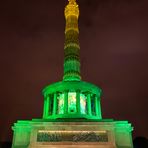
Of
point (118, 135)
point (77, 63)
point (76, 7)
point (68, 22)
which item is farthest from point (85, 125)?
point (76, 7)

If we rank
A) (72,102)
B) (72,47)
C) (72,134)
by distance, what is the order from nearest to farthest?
(72,134)
(72,102)
(72,47)

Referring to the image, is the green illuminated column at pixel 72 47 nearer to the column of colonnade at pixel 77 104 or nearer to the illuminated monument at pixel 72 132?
the column of colonnade at pixel 77 104

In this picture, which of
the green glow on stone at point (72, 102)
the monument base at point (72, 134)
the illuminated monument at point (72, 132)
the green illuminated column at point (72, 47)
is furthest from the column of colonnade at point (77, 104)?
the monument base at point (72, 134)

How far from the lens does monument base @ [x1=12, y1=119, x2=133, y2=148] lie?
16578 millimetres

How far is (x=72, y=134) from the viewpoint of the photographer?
16906mm

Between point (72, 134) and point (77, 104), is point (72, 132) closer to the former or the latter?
point (72, 134)

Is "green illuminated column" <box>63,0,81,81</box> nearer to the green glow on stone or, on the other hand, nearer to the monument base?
the green glow on stone

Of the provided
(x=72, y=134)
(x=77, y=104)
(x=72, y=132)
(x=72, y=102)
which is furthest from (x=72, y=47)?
(x=72, y=134)

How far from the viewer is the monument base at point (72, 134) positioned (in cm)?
1658

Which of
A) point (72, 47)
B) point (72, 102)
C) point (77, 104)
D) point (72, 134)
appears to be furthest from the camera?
point (72, 47)

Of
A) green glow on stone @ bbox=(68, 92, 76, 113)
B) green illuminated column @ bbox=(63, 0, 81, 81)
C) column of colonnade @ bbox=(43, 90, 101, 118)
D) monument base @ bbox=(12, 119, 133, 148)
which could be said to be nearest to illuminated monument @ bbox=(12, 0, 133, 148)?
monument base @ bbox=(12, 119, 133, 148)

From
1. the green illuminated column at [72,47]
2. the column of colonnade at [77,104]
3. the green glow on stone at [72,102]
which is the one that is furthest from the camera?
the green illuminated column at [72,47]

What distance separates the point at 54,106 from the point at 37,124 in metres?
3.70

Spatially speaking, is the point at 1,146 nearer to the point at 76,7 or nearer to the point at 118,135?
the point at 118,135
